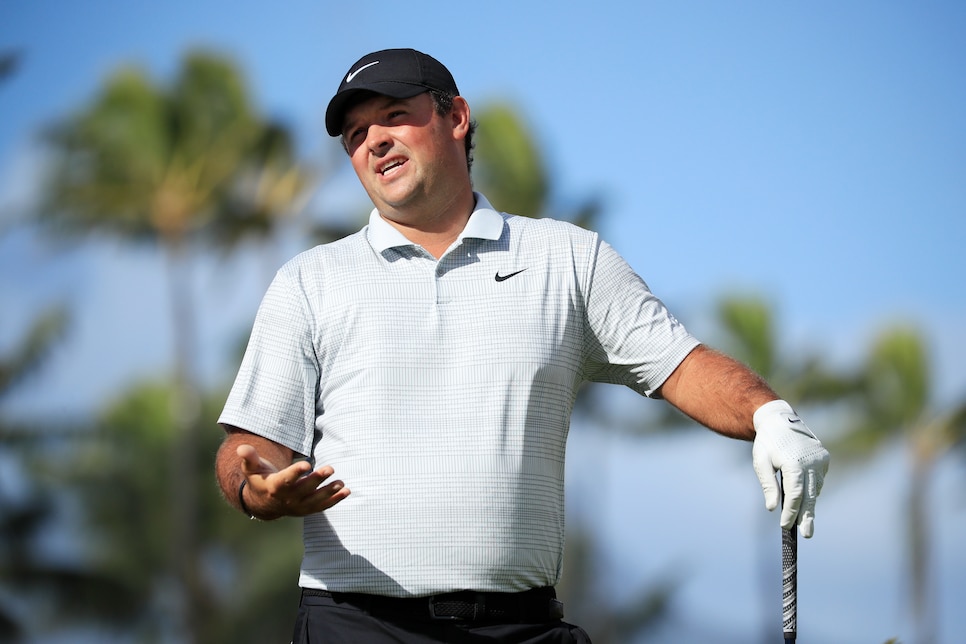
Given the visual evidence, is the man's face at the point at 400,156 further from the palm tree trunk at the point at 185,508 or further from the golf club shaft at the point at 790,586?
the palm tree trunk at the point at 185,508

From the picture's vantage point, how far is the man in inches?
134

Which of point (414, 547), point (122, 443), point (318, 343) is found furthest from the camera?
point (122, 443)

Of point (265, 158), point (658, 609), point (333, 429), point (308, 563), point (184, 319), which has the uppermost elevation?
point (265, 158)

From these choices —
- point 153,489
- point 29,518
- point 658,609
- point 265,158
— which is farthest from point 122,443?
point 658,609

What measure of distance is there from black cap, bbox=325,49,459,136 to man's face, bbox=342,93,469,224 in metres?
0.04

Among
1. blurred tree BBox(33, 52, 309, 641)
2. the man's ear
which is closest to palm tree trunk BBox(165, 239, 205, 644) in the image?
blurred tree BBox(33, 52, 309, 641)

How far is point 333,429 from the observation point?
357cm

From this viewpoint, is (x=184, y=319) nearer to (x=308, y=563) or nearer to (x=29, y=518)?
(x=29, y=518)

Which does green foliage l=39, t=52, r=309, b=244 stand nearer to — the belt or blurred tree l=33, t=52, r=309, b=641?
blurred tree l=33, t=52, r=309, b=641

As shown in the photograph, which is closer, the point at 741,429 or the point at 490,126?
the point at 741,429

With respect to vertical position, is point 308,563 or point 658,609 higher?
point 308,563

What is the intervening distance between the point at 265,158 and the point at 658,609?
607 inches

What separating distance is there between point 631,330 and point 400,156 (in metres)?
0.83

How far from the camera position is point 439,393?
11.5 feet
